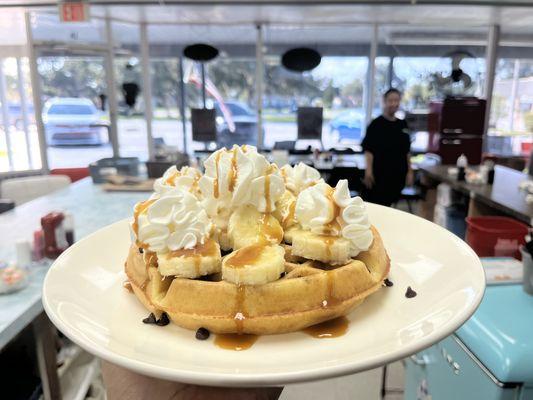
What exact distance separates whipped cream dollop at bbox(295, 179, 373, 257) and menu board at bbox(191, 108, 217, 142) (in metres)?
7.80

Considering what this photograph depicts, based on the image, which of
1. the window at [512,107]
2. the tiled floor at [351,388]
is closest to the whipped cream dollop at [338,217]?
the tiled floor at [351,388]

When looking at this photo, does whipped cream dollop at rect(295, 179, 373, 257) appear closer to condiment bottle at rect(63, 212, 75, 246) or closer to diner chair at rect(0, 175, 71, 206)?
condiment bottle at rect(63, 212, 75, 246)

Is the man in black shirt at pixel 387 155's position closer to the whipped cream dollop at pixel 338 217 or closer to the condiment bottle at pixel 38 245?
the condiment bottle at pixel 38 245

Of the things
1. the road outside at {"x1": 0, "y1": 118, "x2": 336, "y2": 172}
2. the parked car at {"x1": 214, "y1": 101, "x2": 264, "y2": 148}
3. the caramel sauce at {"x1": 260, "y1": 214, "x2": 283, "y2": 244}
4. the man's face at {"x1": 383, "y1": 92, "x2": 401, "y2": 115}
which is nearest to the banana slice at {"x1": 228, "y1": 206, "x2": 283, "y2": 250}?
the caramel sauce at {"x1": 260, "y1": 214, "x2": 283, "y2": 244}

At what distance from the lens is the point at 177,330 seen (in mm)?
923

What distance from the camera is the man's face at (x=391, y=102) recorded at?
481 cm

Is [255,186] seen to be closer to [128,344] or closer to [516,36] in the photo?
[128,344]

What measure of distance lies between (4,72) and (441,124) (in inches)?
→ 327

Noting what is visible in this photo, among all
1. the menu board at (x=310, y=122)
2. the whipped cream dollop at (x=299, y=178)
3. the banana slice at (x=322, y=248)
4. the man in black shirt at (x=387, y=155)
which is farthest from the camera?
the menu board at (x=310, y=122)

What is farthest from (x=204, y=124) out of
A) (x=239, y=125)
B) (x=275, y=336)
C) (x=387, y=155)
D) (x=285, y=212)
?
(x=275, y=336)

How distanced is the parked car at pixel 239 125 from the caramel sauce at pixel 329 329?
856cm

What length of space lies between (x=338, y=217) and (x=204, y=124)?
25.9 ft

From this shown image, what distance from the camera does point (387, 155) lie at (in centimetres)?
506

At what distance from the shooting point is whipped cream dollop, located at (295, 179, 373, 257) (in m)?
1.08
